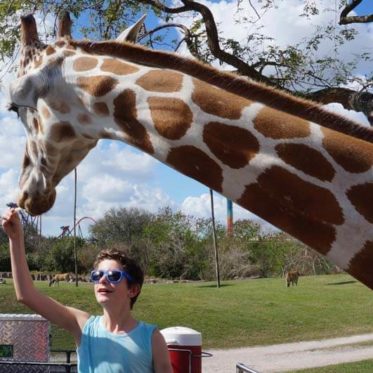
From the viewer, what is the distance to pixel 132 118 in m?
2.66

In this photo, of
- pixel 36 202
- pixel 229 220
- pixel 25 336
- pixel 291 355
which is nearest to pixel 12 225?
pixel 36 202

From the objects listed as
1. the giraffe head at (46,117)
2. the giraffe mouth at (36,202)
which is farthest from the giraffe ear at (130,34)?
the giraffe mouth at (36,202)

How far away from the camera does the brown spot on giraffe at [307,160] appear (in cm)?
238

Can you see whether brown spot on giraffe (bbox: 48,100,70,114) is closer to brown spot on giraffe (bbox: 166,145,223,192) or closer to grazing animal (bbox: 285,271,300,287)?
brown spot on giraffe (bbox: 166,145,223,192)

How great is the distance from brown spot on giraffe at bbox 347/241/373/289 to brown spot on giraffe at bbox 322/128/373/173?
26cm

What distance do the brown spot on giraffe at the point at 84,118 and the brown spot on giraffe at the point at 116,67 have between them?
0.20 meters

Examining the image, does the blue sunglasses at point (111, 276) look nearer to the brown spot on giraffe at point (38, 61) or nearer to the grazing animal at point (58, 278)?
the brown spot on giraffe at point (38, 61)

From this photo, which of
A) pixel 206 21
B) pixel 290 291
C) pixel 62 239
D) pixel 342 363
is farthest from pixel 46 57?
pixel 62 239

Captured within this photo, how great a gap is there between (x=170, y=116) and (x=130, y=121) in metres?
0.17

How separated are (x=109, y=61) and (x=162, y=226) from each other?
43.4 m

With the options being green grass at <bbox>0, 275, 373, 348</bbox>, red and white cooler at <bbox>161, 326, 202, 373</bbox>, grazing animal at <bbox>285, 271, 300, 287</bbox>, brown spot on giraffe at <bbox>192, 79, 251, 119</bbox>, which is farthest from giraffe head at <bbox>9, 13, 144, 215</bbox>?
grazing animal at <bbox>285, 271, 300, 287</bbox>

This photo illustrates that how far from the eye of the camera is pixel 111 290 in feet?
9.45

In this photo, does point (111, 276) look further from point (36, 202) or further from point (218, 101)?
point (218, 101)

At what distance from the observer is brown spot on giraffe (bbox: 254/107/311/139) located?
2.43 metres
